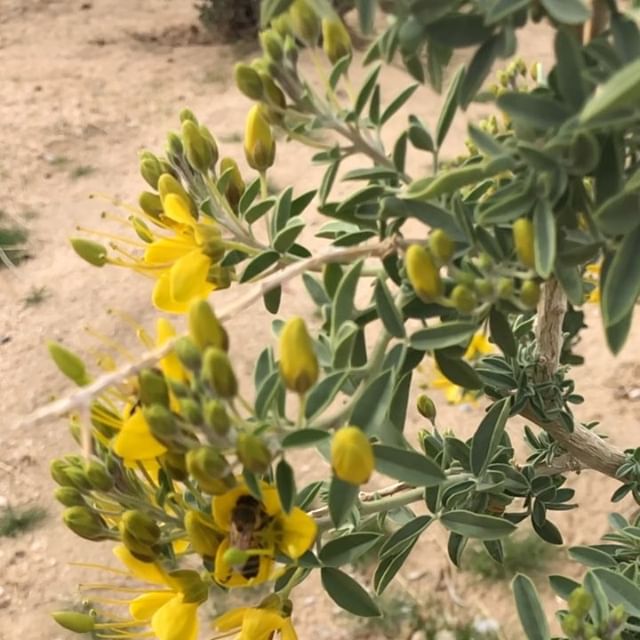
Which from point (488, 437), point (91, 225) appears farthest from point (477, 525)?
point (91, 225)

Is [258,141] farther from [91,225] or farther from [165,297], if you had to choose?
[91,225]

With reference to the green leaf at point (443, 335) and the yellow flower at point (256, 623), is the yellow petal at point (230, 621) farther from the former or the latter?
the green leaf at point (443, 335)

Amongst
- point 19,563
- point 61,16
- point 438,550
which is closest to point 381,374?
point 438,550

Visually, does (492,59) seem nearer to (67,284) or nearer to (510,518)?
(510,518)

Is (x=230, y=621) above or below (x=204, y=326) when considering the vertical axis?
below

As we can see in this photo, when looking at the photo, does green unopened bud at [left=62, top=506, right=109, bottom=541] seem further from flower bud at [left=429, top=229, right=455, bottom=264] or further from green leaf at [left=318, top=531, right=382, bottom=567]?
flower bud at [left=429, top=229, right=455, bottom=264]

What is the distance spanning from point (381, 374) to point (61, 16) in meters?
3.47

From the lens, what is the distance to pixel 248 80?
517mm

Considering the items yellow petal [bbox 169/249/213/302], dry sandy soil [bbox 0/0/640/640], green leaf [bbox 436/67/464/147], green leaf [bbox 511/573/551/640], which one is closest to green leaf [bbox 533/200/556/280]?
green leaf [bbox 436/67/464/147]

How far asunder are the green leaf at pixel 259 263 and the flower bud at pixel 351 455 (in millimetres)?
185

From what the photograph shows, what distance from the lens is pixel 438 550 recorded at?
1.52 m

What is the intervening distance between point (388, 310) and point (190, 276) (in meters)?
0.13

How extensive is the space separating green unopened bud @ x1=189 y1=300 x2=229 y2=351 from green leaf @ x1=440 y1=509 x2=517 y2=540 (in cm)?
30

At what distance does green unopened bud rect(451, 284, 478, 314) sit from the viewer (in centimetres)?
48
